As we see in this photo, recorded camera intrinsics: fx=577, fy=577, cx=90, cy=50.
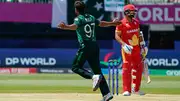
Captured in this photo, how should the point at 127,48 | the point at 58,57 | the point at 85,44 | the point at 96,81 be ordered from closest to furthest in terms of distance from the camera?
the point at 96,81 < the point at 85,44 < the point at 127,48 < the point at 58,57

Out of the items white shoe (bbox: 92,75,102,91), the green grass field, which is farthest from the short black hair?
the green grass field

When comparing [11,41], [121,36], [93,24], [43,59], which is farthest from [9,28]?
[93,24]

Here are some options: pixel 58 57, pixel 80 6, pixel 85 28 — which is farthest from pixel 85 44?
pixel 58 57

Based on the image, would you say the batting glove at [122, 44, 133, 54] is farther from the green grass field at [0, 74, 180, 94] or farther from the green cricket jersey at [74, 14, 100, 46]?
the green grass field at [0, 74, 180, 94]

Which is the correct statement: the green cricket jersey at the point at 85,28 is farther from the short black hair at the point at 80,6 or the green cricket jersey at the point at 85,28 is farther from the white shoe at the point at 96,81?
the white shoe at the point at 96,81

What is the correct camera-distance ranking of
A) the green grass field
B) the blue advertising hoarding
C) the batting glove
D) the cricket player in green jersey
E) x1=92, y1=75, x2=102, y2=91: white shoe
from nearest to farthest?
x1=92, y1=75, x2=102, y2=91: white shoe
the cricket player in green jersey
the batting glove
the green grass field
the blue advertising hoarding

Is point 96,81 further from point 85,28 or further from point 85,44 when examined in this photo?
point 85,28

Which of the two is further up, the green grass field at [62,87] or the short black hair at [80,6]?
the short black hair at [80,6]

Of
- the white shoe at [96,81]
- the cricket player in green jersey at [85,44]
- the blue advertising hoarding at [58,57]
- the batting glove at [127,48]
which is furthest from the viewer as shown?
the blue advertising hoarding at [58,57]

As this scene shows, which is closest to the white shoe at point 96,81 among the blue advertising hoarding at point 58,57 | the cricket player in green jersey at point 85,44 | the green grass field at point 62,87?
the cricket player in green jersey at point 85,44

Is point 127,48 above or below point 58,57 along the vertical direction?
above

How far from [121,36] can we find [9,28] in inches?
680

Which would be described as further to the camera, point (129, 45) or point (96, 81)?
point (129, 45)

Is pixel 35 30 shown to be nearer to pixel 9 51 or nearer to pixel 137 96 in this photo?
pixel 9 51
